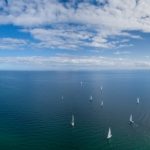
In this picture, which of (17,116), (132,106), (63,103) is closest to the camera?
(17,116)

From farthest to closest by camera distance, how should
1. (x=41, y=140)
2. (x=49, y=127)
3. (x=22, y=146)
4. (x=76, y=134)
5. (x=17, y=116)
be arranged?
(x=17, y=116) → (x=49, y=127) → (x=76, y=134) → (x=41, y=140) → (x=22, y=146)

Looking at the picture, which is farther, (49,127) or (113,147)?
(49,127)

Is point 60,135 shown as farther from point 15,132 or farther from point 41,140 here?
point 15,132

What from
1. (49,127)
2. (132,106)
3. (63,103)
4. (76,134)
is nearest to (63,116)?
(49,127)

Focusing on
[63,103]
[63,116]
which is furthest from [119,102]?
[63,116]

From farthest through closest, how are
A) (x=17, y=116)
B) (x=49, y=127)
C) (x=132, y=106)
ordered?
(x=132, y=106), (x=17, y=116), (x=49, y=127)

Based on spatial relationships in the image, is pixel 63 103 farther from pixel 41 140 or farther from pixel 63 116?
pixel 41 140

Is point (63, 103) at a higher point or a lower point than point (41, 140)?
lower

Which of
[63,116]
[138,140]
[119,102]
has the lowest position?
[119,102]

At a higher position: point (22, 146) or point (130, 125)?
point (22, 146)
